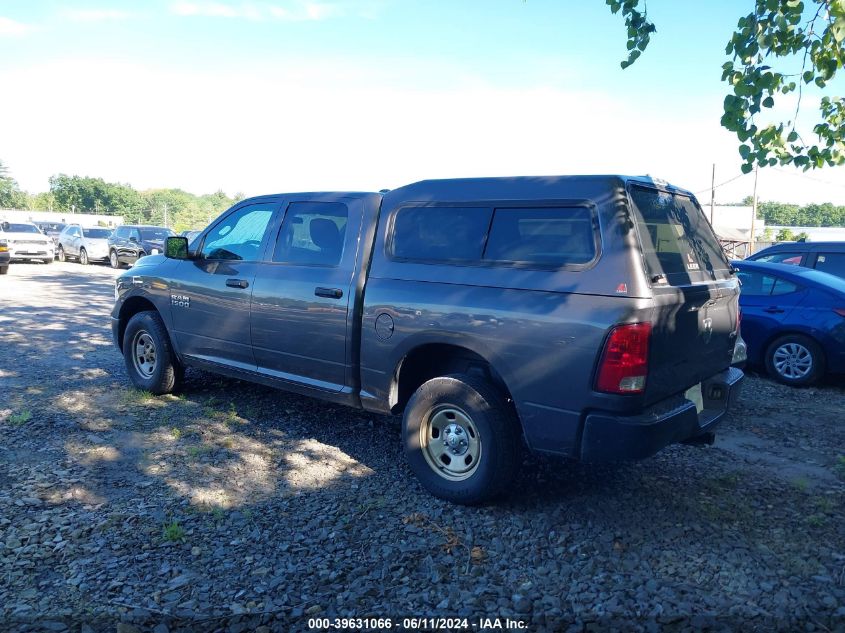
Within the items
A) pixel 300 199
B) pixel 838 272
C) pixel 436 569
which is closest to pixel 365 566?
pixel 436 569

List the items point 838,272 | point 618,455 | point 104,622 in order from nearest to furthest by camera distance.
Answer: point 104,622 < point 618,455 < point 838,272

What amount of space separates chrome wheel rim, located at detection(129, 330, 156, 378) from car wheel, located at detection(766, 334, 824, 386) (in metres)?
6.87

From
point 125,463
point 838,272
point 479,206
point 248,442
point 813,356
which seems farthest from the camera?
point 838,272

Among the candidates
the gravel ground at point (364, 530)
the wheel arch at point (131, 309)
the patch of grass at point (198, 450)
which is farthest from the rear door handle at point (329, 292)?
the wheel arch at point (131, 309)

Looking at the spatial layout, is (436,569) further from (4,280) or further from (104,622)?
(4,280)

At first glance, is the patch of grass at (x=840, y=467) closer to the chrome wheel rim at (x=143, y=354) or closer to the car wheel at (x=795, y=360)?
the car wheel at (x=795, y=360)

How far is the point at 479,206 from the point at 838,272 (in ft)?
25.5

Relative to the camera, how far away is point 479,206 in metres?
4.10

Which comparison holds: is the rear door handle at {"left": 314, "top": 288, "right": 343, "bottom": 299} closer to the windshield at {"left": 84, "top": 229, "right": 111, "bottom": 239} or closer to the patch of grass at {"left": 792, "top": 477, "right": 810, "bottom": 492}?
the patch of grass at {"left": 792, "top": 477, "right": 810, "bottom": 492}

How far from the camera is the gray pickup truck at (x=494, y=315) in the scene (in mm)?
3451

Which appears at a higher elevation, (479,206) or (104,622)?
(479,206)

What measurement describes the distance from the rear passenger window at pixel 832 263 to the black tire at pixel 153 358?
8975mm

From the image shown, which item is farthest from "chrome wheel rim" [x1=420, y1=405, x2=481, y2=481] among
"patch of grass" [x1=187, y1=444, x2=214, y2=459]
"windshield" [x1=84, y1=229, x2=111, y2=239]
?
"windshield" [x1=84, y1=229, x2=111, y2=239]

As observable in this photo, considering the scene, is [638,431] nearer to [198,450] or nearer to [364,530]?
[364,530]
